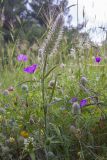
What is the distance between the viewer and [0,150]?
1.36 metres

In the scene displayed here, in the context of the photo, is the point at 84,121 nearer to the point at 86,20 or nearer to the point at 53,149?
the point at 53,149

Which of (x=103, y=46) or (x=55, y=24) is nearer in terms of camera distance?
(x=55, y=24)

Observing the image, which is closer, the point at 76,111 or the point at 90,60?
the point at 76,111

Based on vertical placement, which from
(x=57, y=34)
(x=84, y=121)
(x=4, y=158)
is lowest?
(x=4, y=158)

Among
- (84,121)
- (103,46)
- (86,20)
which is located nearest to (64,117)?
(84,121)

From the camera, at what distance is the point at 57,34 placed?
121cm

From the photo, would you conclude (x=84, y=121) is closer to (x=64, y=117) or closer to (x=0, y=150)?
(x=64, y=117)

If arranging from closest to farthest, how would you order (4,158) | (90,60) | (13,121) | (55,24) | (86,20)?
(55,24) → (4,158) → (13,121) → (86,20) → (90,60)

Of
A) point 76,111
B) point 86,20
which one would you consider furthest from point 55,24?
point 86,20

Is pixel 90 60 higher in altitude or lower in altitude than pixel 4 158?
higher

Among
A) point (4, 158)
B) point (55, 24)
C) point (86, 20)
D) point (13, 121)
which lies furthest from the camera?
point (86, 20)

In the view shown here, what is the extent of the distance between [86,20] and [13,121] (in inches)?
34.8

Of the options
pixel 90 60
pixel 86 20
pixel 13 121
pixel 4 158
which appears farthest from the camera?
pixel 90 60

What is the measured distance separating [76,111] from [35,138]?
0.19m
